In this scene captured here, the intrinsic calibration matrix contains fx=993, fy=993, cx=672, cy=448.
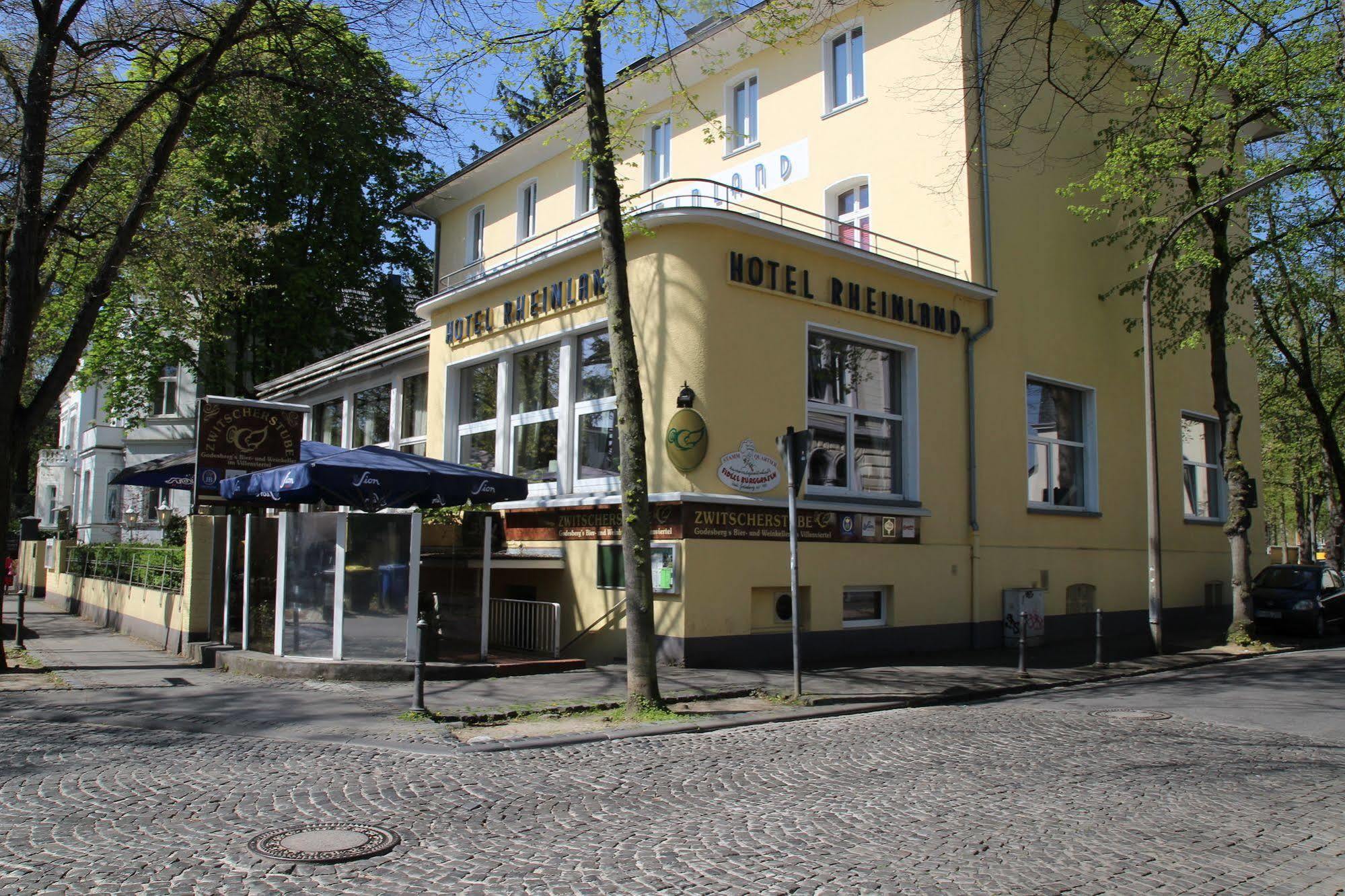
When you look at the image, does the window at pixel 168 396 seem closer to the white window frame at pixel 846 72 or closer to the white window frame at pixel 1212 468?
the white window frame at pixel 846 72

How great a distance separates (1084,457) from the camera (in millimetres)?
19516

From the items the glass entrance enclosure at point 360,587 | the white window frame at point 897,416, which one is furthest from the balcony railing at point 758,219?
the glass entrance enclosure at point 360,587

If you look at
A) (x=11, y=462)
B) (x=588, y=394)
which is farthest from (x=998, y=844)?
(x=11, y=462)

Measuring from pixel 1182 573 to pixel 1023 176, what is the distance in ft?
30.7

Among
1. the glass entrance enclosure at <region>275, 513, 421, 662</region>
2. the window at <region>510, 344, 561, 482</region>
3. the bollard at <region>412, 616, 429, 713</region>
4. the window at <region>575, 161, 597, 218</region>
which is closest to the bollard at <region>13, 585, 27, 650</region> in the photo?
the glass entrance enclosure at <region>275, 513, 421, 662</region>

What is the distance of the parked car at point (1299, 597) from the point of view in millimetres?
19984

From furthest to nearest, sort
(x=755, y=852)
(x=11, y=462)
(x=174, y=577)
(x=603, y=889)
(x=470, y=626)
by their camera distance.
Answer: (x=174, y=577) → (x=470, y=626) → (x=11, y=462) → (x=755, y=852) → (x=603, y=889)

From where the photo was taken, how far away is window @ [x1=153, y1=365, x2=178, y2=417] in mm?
37844

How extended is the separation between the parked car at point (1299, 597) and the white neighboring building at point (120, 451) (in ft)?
100

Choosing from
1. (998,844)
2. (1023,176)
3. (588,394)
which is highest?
(1023,176)

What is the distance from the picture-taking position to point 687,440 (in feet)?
43.7

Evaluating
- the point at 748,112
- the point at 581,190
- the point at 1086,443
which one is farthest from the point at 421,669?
the point at 581,190

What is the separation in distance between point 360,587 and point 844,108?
13.2 m

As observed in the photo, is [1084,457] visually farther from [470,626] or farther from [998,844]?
[998,844]
